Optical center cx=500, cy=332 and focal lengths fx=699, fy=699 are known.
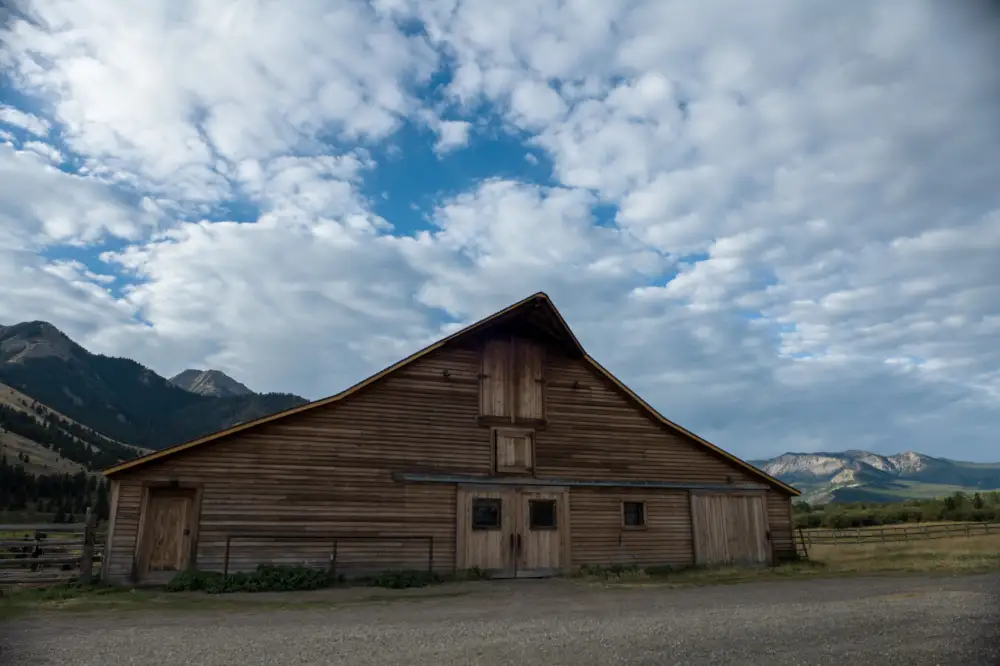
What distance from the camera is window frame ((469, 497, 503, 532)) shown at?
20812 millimetres

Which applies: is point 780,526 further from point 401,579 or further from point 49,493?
point 49,493

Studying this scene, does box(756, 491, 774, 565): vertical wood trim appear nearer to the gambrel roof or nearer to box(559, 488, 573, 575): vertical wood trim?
the gambrel roof

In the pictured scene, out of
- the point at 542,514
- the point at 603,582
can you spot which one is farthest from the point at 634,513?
the point at 603,582

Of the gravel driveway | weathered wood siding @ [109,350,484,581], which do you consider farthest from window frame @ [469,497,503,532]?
the gravel driveway

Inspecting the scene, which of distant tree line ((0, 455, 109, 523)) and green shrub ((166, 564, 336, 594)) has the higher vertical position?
distant tree line ((0, 455, 109, 523))

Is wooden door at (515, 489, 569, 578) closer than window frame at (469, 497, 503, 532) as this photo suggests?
No

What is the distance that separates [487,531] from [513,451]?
8.36 feet

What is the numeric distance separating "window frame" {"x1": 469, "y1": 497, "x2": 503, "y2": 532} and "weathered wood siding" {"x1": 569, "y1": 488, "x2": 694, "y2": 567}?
2.36 m

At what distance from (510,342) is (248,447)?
8.61m

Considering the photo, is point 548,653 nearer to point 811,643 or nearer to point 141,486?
point 811,643

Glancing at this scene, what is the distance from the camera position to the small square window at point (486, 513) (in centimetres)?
2096

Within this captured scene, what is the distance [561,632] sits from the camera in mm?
10852

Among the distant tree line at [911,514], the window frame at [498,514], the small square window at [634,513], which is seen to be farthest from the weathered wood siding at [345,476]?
the distant tree line at [911,514]

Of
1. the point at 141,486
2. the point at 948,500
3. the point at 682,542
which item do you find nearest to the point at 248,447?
the point at 141,486
